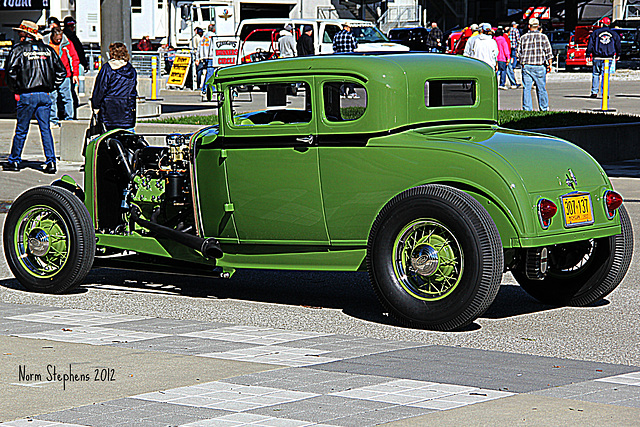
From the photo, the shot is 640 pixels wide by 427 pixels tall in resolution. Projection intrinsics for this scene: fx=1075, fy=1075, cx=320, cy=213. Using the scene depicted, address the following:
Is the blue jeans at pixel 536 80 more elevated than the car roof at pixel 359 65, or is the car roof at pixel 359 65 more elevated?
the car roof at pixel 359 65

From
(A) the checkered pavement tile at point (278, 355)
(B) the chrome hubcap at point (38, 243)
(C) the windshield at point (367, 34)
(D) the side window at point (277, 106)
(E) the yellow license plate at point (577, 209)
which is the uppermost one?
(C) the windshield at point (367, 34)

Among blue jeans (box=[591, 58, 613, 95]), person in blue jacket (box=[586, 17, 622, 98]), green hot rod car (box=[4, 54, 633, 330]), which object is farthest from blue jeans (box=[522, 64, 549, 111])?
green hot rod car (box=[4, 54, 633, 330])

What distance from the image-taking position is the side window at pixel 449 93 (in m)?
7.20

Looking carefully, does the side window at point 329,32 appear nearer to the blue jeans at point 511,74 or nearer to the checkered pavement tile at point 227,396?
the blue jeans at point 511,74

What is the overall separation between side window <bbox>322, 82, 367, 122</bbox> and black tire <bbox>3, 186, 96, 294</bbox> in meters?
2.02

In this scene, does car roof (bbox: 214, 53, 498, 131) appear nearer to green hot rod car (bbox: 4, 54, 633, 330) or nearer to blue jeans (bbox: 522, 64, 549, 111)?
green hot rod car (bbox: 4, 54, 633, 330)

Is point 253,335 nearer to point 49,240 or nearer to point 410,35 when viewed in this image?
point 49,240

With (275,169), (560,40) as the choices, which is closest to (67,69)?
(275,169)

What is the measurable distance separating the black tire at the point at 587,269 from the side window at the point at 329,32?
25452 millimetres

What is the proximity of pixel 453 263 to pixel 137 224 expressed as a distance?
2597 mm

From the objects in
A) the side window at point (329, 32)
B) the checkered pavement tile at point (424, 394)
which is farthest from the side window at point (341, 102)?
the side window at point (329, 32)

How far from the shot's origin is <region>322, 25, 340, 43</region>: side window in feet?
106

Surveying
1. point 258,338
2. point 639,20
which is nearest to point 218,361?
point 258,338

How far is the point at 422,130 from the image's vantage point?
22.9 ft
